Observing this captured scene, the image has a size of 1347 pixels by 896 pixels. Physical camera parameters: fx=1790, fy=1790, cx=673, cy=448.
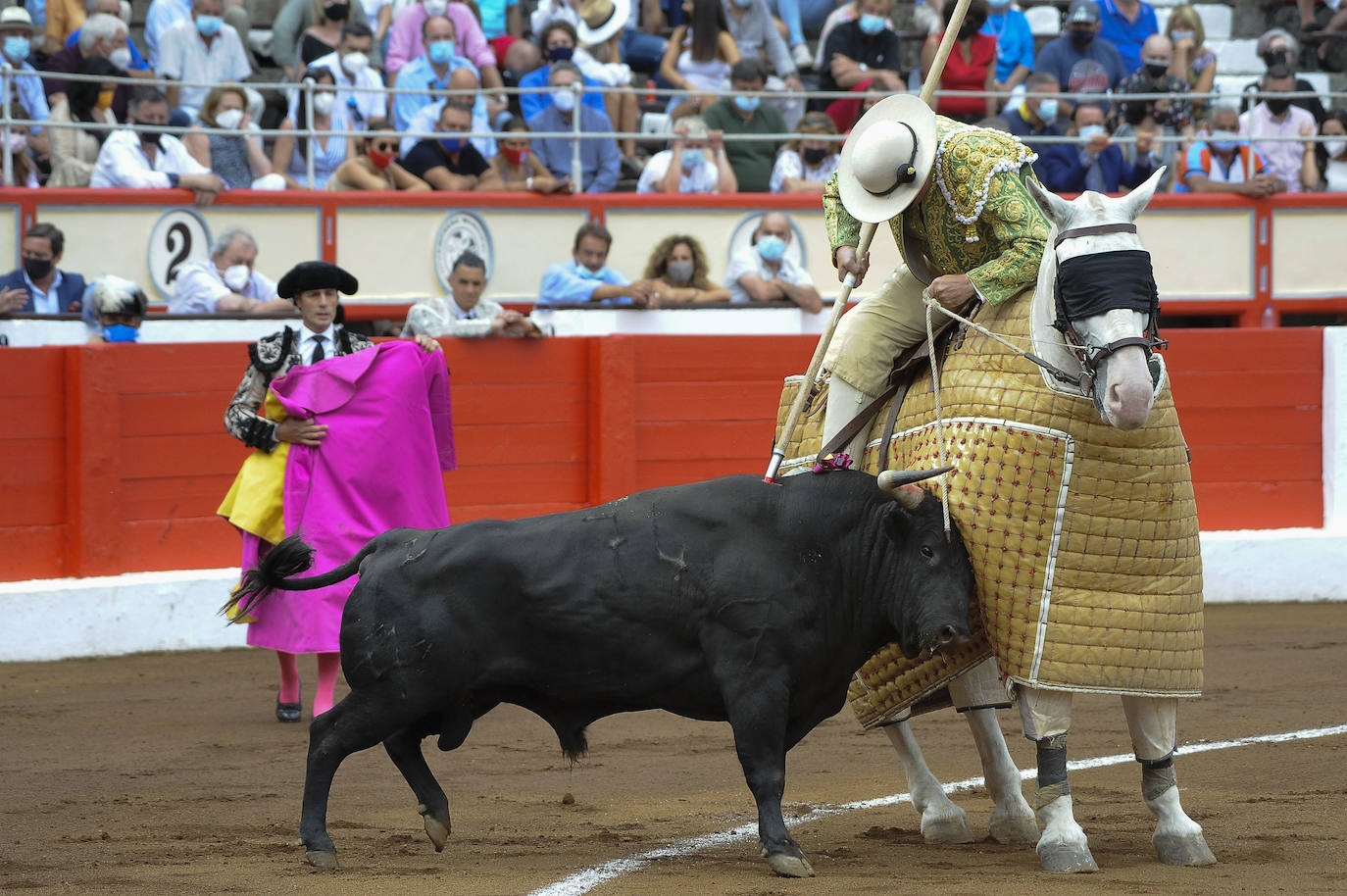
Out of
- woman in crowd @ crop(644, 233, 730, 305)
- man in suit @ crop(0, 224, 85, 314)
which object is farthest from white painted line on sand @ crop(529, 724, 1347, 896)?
man in suit @ crop(0, 224, 85, 314)

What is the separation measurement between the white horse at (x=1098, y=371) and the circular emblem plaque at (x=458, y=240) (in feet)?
22.7

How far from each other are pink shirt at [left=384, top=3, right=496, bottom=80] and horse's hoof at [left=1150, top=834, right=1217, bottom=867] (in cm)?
832

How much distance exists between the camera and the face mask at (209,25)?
10852 mm

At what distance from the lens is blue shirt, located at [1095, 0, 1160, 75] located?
13.5 metres

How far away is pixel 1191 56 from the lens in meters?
13.3

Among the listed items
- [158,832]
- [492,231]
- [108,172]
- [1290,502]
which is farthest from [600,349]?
[158,832]

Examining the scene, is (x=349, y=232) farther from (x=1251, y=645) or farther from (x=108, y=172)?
(x=1251, y=645)

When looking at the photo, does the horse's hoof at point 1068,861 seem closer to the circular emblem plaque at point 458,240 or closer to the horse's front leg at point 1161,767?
the horse's front leg at point 1161,767

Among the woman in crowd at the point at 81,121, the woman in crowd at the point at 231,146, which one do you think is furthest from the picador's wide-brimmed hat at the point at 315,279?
the woman in crowd at the point at 231,146

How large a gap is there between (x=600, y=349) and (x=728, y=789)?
388cm

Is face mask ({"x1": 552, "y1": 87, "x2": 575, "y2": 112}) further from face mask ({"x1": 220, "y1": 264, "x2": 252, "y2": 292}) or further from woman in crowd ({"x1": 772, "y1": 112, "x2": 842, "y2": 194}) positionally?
face mask ({"x1": 220, "y1": 264, "x2": 252, "y2": 292})

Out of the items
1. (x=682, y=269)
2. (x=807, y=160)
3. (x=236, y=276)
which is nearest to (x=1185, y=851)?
(x=682, y=269)

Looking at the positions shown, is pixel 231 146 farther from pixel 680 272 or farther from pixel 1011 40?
pixel 1011 40

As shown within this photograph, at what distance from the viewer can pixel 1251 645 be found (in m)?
8.08
